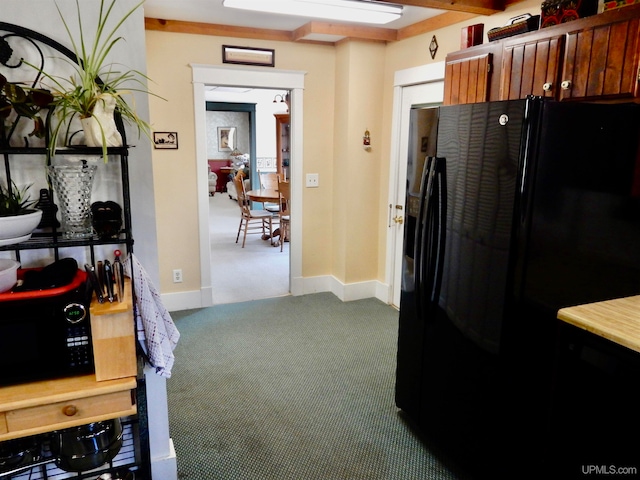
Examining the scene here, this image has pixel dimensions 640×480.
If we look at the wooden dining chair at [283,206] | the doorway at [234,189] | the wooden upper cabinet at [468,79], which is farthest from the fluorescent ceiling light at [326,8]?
the wooden dining chair at [283,206]

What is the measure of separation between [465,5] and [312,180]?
206 cm

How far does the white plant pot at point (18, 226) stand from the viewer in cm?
140

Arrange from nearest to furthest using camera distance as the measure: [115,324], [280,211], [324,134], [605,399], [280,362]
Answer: [115,324] → [605,399] → [280,362] → [324,134] → [280,211]

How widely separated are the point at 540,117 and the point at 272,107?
32.5 feet

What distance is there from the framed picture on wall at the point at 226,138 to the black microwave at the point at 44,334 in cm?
1178

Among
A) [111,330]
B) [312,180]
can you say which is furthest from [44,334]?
[312,180]

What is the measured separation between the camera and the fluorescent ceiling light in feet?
9.92

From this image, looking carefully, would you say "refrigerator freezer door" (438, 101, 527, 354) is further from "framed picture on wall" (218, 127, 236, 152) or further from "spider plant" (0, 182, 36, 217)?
"framed picture on wall" (218, 127, 236, 152)

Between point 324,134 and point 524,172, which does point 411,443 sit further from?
point 324,134

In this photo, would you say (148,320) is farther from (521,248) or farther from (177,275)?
(177,275)

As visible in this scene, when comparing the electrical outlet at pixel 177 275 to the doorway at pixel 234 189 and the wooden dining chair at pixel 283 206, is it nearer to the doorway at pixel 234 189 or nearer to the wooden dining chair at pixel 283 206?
the doorway at pixel 234 189

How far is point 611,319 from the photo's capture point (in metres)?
1.63

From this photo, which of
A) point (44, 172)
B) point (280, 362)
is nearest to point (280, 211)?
point (280, 362)

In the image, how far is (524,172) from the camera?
1.67 meters
